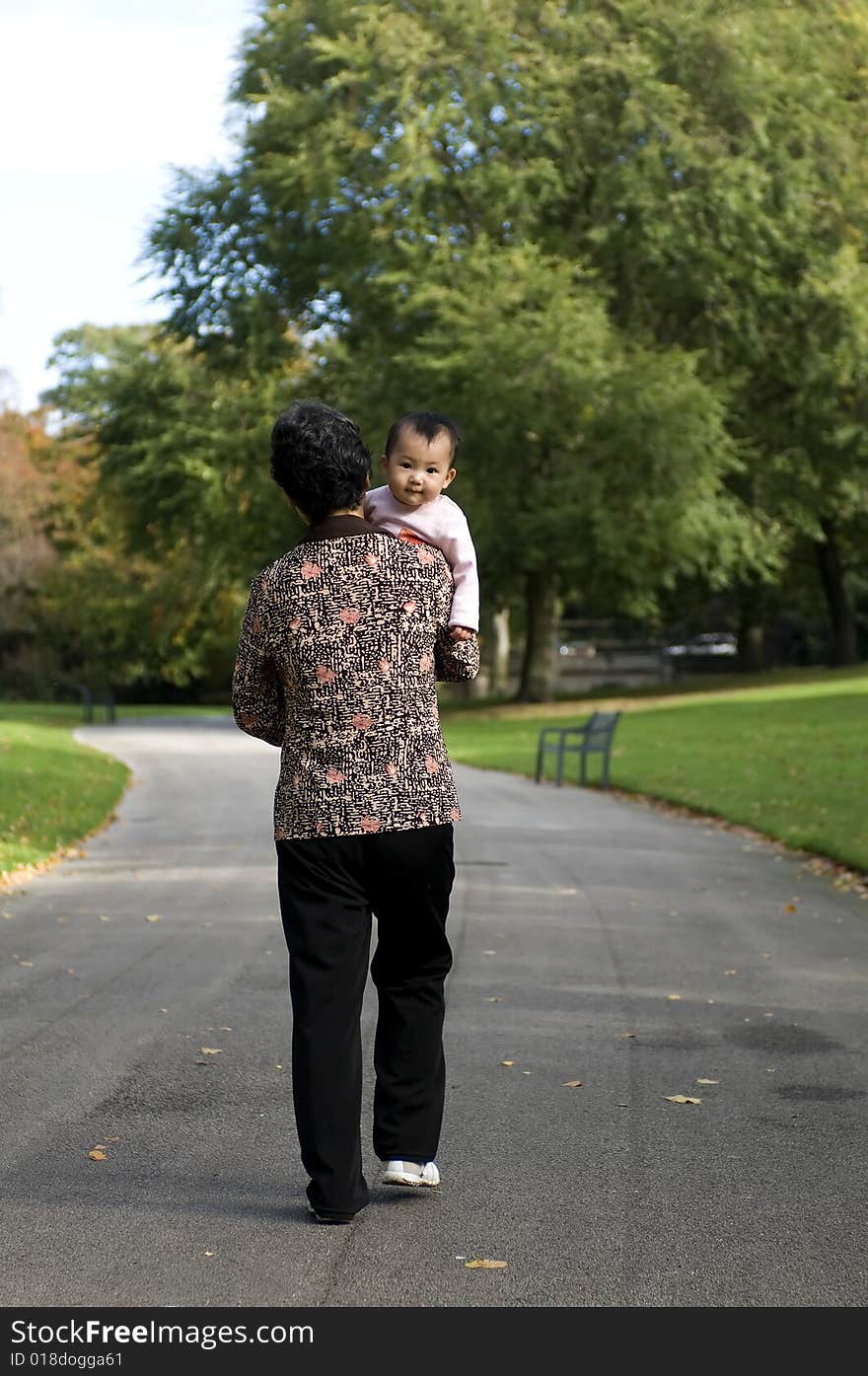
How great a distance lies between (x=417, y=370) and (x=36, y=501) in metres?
24.8

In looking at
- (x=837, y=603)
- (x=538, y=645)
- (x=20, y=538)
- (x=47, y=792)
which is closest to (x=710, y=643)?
(x=837, y=603)

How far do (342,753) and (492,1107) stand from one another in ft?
5.98

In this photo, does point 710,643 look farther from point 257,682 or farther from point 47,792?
point 257,682

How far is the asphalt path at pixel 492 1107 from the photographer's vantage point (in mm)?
4309

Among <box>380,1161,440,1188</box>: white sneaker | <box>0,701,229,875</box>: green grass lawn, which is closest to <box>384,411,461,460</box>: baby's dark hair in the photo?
<box>380,1161,440,1188</box>: white sneaker

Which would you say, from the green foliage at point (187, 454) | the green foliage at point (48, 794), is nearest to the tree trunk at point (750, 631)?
the green foliage at point (187, 454)

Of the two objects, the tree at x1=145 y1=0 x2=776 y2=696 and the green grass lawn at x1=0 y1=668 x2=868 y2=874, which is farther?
the tree at x1=145 y1=0 x2=776 y2=696

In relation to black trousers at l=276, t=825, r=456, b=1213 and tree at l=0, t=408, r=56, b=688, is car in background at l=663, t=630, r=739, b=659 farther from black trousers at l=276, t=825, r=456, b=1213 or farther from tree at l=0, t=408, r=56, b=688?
black trousers at l=276, t=825, r=456, b=1213

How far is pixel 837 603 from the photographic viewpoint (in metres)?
50.6

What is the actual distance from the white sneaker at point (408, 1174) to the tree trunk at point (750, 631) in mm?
50344

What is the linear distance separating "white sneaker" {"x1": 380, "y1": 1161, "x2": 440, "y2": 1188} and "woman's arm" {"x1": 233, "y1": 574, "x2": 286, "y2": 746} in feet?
4.03

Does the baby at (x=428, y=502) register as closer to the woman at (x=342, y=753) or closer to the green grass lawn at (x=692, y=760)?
the woman at (x=342, y=753)

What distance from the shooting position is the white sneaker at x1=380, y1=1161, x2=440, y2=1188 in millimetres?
4992
